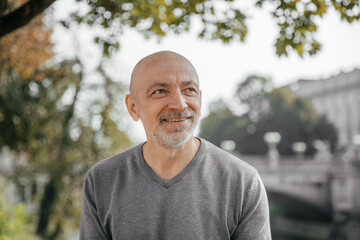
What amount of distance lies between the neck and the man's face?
41 mm

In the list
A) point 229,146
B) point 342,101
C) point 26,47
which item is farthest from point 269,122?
point 26,47

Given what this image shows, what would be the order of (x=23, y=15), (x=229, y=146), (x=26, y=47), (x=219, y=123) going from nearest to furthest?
(x=23, y=15) < (x=26, y=47) < (x=229, y=146) < (x=219, y=123)

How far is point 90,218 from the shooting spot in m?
1.44

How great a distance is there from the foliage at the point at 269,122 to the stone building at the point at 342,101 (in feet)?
16.2

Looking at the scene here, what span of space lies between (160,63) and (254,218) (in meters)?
0.58

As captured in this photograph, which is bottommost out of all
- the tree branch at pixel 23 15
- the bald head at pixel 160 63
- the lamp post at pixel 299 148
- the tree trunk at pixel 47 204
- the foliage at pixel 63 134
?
the lamp post at pixel 299 148

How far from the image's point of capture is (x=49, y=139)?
700 cm

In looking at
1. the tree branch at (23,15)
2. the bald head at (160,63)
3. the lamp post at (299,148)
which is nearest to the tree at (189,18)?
the tree branch at (23,15)

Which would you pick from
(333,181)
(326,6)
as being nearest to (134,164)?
(326,6)

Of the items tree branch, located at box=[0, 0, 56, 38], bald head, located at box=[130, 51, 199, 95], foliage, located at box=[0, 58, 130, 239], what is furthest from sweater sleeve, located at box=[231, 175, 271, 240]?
foliage, located at box=[0, 58, 130, 239]

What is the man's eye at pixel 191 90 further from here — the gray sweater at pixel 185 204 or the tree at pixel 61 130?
the tree at pixel 61 130

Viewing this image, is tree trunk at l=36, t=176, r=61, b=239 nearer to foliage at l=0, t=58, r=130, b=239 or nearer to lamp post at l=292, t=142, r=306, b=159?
foliage at l=0, t=58, r=130, b=239

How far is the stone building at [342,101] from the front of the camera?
3438 cm

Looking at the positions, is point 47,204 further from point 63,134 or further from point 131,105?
point 131,105
